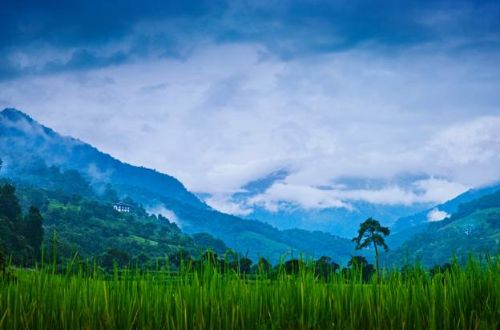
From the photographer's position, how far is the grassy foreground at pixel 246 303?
7629mm

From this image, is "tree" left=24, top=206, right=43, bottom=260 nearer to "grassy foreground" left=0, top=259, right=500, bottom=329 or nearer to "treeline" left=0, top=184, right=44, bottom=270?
"treeline" left=0, top=184, right=44, bottom=270

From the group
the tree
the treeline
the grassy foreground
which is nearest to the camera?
the grassy foreground

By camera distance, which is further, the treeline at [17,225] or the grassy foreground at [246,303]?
the treeline at [17,225]

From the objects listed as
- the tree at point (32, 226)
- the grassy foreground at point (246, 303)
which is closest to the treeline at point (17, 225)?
the tree at point (32, 226)

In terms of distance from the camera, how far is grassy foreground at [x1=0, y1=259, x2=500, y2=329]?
25.0ft

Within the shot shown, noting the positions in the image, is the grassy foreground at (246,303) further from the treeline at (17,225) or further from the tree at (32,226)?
the tree at (32,226)

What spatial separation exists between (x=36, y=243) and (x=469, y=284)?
133 metres

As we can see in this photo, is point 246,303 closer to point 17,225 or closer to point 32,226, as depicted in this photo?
point 32,226

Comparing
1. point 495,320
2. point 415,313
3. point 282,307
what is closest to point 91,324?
point 282,307

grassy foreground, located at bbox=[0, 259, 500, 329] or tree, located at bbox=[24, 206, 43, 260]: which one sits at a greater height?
tree, located at bbox=[24, 206, 43, 260]

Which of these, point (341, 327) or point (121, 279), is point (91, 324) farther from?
point (341, 327)

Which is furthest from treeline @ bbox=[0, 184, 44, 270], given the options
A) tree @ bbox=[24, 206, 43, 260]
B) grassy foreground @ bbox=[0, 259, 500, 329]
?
grassy foreground @ bbox=[0, 259, 500, 329]

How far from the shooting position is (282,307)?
778 centimetres

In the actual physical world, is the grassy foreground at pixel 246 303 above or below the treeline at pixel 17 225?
below
